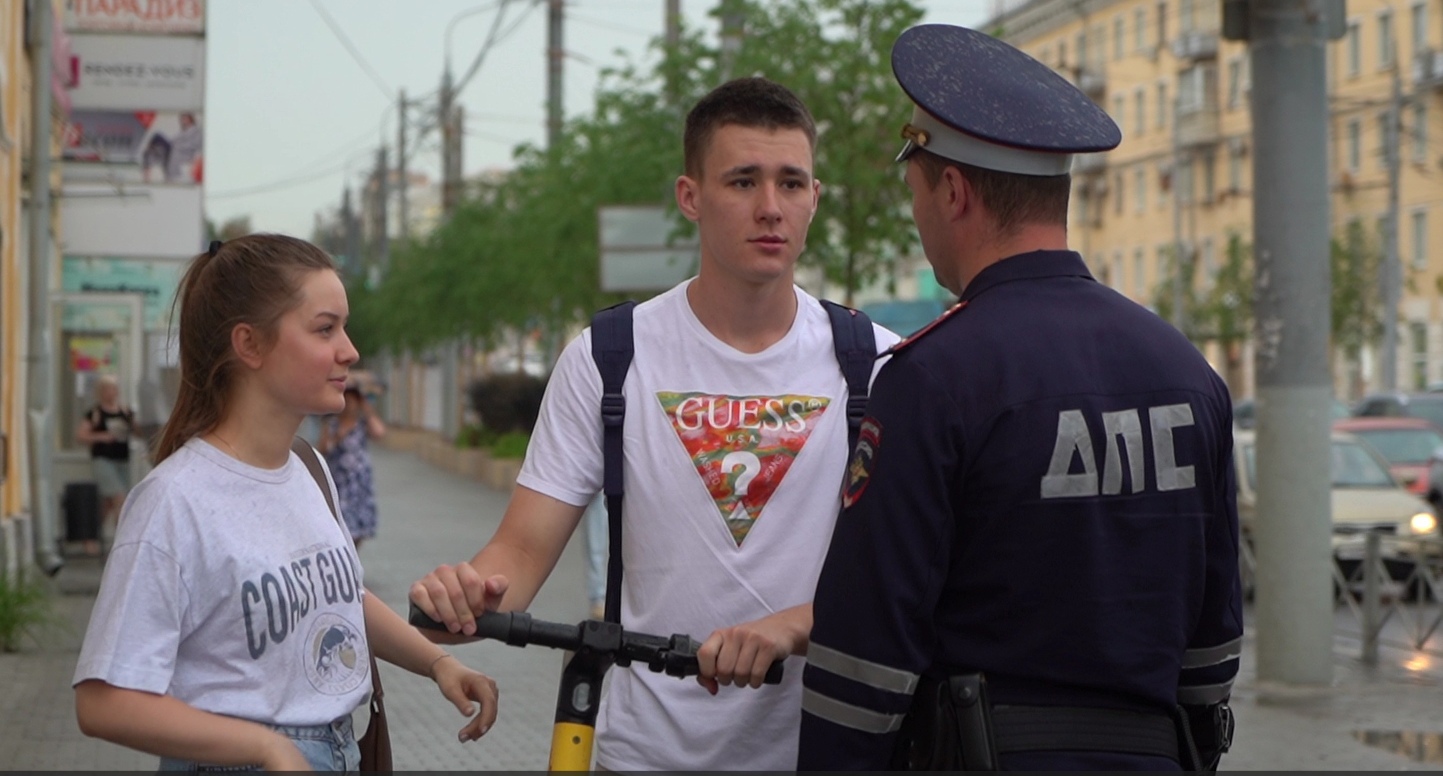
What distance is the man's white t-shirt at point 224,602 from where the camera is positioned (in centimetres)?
289

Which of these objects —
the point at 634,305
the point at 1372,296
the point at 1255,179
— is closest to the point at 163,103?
the point at 1255,179

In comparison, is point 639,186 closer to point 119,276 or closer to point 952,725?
point 119,276

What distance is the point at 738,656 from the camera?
116 inches

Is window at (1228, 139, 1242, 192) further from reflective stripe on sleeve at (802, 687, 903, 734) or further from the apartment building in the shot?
reflective stripe on sleeve at (802, 687, 903, 734)

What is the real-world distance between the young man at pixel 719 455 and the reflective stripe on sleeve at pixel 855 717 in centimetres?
39

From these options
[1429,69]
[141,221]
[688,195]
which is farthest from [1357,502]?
[1429,69]

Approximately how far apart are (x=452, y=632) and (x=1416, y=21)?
59.2 metres

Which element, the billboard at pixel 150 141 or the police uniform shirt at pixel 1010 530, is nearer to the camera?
the police uniform shirt at pixel 1010 530

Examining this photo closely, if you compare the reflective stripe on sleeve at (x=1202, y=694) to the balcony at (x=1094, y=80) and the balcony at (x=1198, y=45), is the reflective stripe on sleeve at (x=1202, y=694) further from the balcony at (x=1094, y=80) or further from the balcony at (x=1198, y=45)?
the balcony at (x=1094, y=80)

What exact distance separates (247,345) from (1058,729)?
134 cm

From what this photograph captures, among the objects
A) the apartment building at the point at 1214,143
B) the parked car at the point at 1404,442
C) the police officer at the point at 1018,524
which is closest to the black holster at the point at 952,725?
the police officer at the point at 1018,524

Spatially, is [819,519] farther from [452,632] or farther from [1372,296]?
[1372,296]

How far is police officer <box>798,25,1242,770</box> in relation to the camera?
9.00 ft

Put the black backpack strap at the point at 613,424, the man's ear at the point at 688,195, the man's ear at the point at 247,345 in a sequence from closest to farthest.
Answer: the man's ear at the point at 247,345 → the black backpack strap at the point at 613,424 → the man's ear at the point at 688,195
